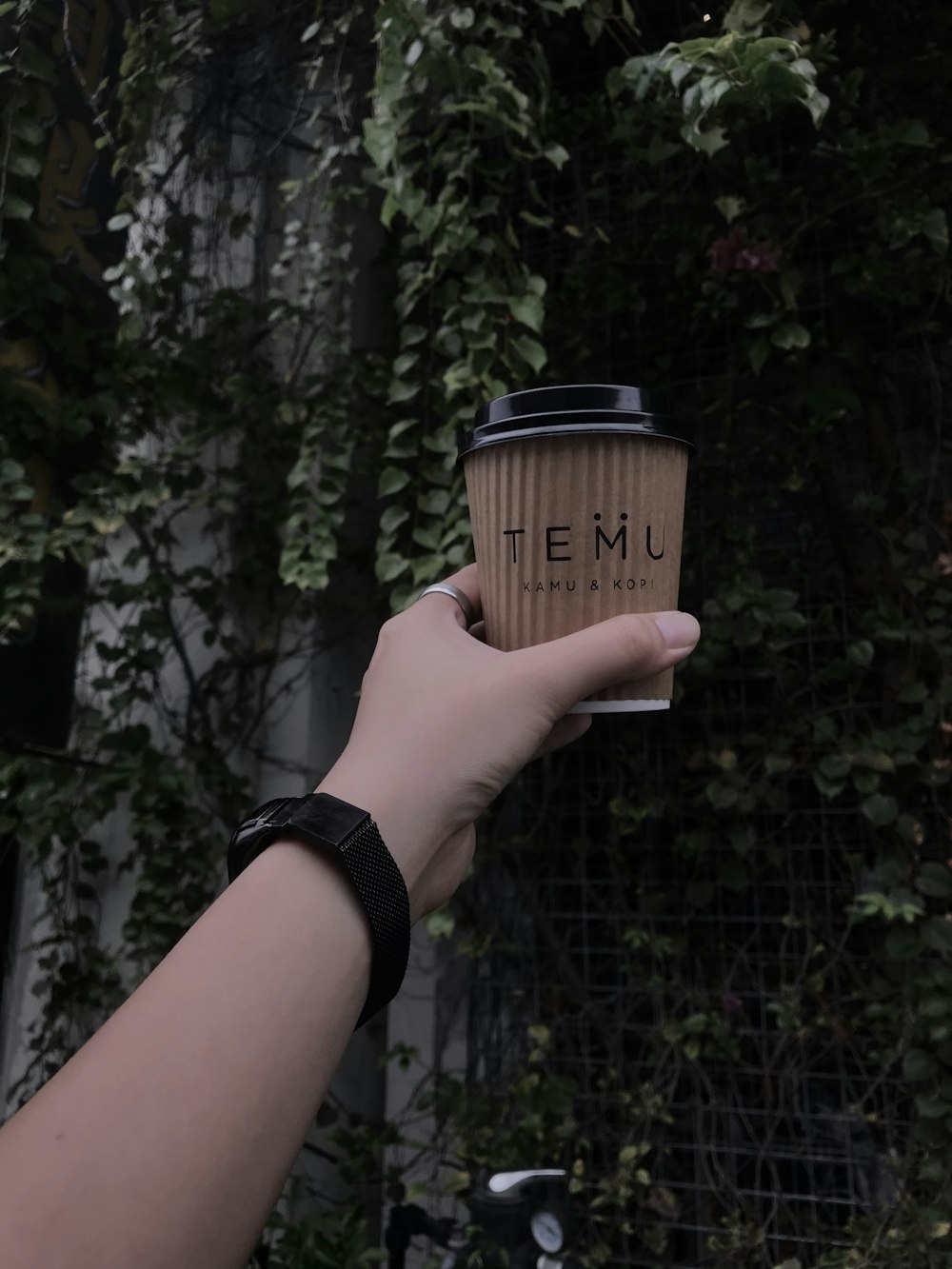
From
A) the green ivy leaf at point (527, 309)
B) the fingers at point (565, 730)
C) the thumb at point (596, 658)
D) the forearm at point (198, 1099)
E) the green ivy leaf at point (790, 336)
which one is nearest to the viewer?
the forearm at point (198, 1099)

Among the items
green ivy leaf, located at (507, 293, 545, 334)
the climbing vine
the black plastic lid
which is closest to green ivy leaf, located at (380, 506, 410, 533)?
the climbing vine

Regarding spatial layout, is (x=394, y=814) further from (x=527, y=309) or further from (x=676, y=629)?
(x=527, y=309)

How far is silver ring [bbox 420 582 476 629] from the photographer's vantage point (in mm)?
837

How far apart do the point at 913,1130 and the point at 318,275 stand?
1.92 meters

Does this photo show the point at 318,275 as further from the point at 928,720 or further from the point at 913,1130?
the point at 913,1130

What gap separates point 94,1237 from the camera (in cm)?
44

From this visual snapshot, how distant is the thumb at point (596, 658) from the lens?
2.27 feet

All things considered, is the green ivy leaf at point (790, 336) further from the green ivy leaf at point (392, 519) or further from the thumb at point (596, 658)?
the thumb at point (596, 658)

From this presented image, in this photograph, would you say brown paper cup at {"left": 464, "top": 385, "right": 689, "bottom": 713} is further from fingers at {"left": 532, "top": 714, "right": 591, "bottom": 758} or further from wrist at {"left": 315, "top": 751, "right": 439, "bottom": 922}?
wrist at {"left": 315, "top": 751, "right": 439, "bottom": 922}

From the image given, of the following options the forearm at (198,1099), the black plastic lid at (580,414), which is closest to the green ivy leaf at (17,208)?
the black plastic lid at (580,414)

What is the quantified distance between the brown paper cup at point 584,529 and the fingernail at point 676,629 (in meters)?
0.02

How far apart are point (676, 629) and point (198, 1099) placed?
0.44 metres

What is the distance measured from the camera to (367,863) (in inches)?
23.2

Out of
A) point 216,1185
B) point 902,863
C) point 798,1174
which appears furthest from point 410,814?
point 798,1174
